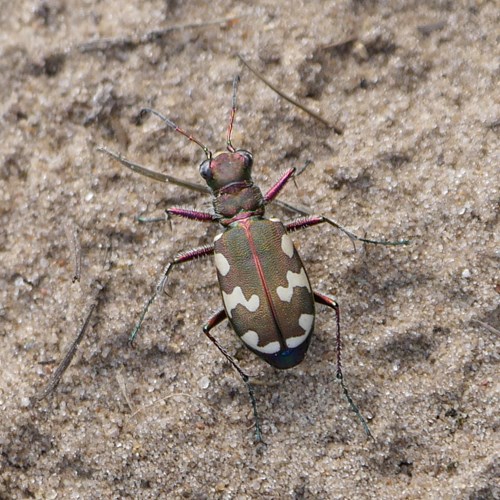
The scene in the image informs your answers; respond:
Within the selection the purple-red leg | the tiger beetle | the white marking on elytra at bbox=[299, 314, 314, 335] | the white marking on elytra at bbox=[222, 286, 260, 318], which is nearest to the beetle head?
the tiger beetle

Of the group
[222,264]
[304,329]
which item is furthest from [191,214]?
[304,329]

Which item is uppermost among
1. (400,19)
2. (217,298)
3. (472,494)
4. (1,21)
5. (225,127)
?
(1,21)

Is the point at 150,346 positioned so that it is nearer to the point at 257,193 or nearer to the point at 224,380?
the point at 224,380

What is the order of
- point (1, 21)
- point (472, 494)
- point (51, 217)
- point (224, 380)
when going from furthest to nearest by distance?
1. point (1, 21)
2. point (51, 217)
3. point (224, 380)
4. point (472, 494)

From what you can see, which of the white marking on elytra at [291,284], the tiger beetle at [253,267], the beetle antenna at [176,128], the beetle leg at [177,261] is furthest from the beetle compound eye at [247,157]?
the white marking on elytra at [291,284]

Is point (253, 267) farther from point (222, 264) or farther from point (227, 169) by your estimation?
point (227, 169)

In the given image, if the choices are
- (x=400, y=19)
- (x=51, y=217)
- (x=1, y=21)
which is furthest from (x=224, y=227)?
(x=1, y=21)
